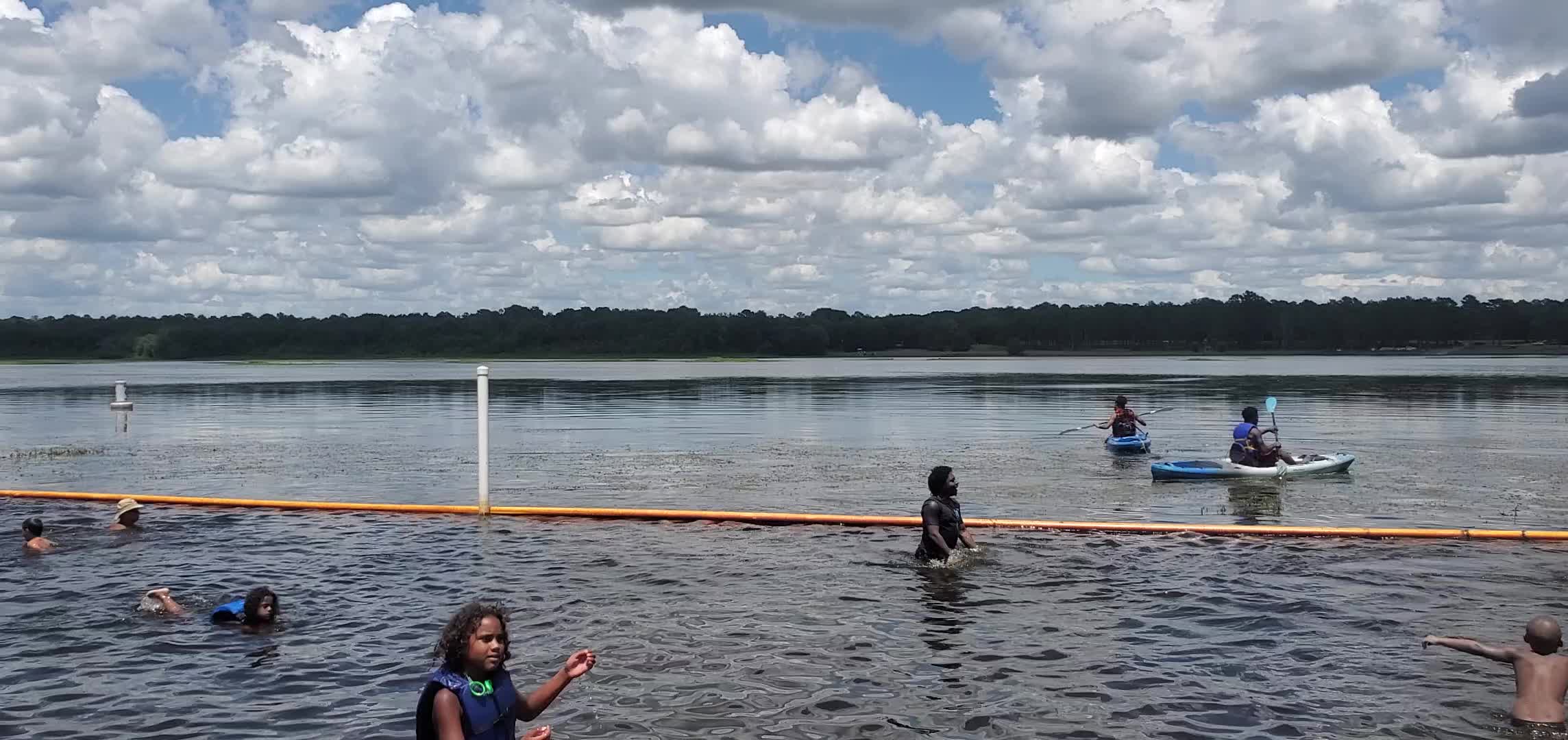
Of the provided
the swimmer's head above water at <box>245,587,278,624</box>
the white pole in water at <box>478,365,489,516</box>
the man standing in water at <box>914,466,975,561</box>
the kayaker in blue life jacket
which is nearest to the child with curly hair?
the swimmer's head above water at <box>245,587,278,624</box>

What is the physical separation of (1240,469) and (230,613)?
2154cm

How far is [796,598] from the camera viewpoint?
15164 millimetres

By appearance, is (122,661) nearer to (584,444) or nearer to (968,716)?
(968,716)

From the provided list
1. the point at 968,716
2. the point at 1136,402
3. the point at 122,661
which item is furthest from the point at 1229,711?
the point at 1136,402

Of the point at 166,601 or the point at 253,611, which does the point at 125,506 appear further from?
the point at 253,611

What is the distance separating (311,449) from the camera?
126 feet

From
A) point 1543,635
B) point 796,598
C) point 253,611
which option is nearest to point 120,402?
point 253,611

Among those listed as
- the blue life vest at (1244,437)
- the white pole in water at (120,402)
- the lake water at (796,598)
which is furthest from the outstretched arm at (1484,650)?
the white pole in water at (120,402)

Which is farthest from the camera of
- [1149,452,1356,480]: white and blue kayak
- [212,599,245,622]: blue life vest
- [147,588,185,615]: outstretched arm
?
[1149,452,1356,480]: white and blue kayak

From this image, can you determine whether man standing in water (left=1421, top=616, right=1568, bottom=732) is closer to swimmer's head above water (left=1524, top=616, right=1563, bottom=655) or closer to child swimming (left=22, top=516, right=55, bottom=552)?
swimmer's head above water (left=1524, top=616, right=1563, bottom=655)

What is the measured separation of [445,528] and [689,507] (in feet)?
17.0

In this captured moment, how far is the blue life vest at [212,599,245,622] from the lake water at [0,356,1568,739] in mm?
202

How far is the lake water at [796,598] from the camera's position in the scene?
1094 centimetres

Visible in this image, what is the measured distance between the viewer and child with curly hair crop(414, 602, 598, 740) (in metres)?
7.40
